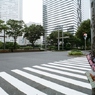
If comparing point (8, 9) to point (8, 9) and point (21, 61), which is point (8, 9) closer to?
point (8, 9)

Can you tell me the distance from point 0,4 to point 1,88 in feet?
212

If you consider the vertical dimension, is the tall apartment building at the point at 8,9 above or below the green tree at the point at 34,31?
above

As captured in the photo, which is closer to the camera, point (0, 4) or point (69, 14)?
point (0, 4)

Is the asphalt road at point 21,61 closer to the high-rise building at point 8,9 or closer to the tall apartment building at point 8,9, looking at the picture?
the tall apartment building at point 8,9

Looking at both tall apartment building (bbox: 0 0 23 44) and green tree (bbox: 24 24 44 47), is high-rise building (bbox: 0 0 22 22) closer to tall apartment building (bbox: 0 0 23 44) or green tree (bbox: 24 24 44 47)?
tall apartment building (bbox: 0 0 23 44)

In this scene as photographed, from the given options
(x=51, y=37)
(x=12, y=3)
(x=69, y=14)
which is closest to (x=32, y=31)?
(x=51, y=37)

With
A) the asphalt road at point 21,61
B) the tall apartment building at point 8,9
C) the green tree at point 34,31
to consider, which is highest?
the tall apartment building at point 8,9

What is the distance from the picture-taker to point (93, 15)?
7.58 feet

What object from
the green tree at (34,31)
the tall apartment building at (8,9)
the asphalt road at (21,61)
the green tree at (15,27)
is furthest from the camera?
the tall apartment building at (8,9)

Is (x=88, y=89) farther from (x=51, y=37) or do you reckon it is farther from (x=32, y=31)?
(x=51, y=37)

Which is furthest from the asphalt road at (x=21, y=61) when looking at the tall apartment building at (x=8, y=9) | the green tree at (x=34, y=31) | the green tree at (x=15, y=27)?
the tall apartment building at (x=8, y=9)

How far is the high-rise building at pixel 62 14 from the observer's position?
312 feet

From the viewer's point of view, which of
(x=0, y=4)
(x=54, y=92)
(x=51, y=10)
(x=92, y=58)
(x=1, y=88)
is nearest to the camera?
(x=92, y=58)

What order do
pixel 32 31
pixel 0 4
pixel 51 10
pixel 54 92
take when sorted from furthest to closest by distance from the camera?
pixel 51 10 < pixel 0 4 < pixel 32 31 < pixel 54 92
